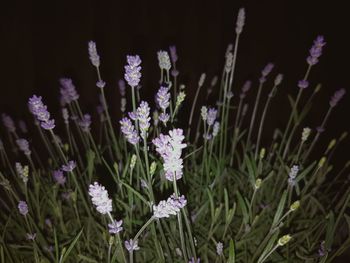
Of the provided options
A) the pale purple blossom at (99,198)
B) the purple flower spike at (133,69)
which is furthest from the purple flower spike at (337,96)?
the pale purple blossom at (99,198)

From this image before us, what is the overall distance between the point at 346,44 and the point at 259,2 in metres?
0.34

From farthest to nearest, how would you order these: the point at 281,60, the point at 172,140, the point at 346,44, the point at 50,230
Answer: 1. the point at 281,60
2. the point at 346,44
3. the point at 50,230
4. the point at 172,140

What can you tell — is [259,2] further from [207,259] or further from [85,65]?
[207,259]

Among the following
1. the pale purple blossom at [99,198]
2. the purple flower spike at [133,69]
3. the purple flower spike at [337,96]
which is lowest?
the pale purple blossom at [99,198]

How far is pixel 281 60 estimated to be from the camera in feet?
4.60

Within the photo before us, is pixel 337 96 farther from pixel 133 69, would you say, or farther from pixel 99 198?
pixel 99 198

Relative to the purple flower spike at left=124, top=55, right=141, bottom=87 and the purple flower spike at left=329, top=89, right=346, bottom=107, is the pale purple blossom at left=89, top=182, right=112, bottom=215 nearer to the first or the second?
the purple flower spike at left=124, top=55, right=141, bottom=87

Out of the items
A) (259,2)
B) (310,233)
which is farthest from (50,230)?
(259,2)

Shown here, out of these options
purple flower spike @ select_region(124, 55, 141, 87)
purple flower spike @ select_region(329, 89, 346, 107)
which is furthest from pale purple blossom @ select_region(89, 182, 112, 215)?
purple flower spike @ select_region(329, 89, 346, 107)

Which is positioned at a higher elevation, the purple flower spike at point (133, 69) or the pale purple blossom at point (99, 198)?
the purple flower spike at point (133, 69)

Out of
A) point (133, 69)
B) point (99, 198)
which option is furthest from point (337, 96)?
point (99, 198)

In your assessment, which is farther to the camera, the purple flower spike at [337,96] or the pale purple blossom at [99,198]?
the purple flower spike at [337,96]

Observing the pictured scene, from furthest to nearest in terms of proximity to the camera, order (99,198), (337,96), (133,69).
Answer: (337,96) < (133,69) < (99,198)

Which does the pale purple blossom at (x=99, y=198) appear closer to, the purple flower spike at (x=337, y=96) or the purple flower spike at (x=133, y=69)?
the purple flower spike at (x=133, y=69)
